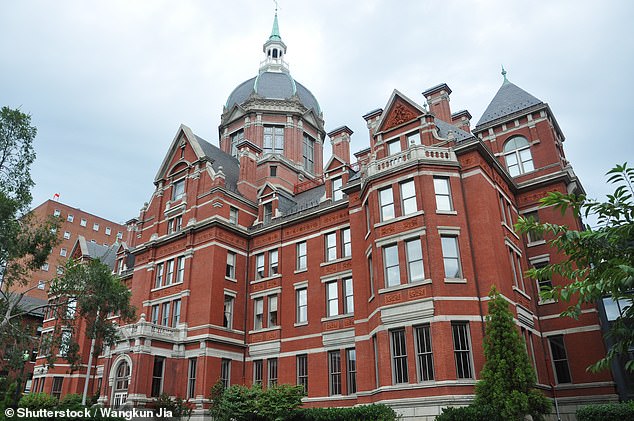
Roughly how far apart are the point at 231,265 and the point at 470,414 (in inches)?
803

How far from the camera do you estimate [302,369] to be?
30.6 meters

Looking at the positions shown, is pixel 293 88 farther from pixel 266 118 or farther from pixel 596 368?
pixel 596 368

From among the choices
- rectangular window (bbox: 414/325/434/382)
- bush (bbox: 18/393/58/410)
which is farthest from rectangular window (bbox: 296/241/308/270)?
bush (bbox: 18/393/58/410)

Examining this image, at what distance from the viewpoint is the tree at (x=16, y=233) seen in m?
21.6

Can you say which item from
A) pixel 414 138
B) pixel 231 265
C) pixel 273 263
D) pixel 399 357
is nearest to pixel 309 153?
pixel 273 263

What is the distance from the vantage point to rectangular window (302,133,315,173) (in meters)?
50.0

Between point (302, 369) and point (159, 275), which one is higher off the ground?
point (159, 275)

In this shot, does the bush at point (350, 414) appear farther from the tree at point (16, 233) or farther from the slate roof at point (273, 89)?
the slate roof at point (273, 89)

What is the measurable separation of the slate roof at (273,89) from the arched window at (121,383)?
29.9 metres

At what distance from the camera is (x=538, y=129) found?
97.6 ft

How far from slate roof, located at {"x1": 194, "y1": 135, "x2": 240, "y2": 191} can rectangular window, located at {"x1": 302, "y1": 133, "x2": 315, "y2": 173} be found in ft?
28.8

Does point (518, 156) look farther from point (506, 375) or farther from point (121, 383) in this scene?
point (121, 383)

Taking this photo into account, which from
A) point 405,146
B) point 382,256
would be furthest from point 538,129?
point 382,256

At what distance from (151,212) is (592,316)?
105 feet
